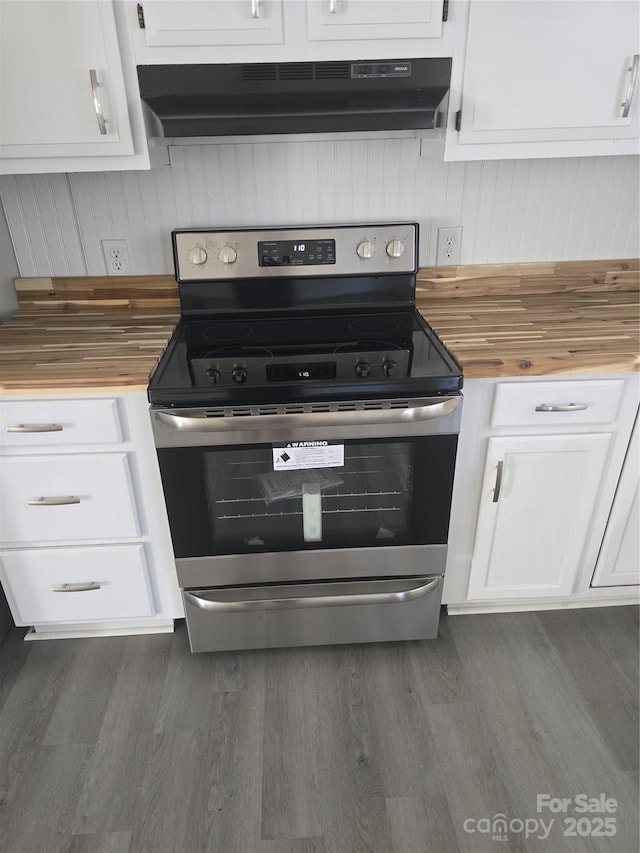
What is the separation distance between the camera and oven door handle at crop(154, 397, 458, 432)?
4.93ft

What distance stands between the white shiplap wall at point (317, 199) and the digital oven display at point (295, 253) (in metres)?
0.15

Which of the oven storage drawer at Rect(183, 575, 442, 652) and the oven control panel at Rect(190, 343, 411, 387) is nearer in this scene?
the oven control panel at Rect(190, 343, 411, 387)

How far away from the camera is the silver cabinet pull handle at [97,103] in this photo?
1516mm

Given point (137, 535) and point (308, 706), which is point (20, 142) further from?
point (308, 706)

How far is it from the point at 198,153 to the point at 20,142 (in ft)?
1.69

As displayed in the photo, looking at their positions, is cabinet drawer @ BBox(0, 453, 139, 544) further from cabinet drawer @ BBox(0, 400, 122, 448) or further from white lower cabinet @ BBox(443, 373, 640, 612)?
white lower cabinet @ BBox(443, 373, 640, 612)

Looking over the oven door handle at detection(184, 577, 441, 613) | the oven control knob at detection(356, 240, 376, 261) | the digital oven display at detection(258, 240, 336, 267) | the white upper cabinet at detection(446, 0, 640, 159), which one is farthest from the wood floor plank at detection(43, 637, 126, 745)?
the white upper cabinet at detection(446, 0, 640, 159)

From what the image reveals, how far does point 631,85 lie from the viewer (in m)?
1.61

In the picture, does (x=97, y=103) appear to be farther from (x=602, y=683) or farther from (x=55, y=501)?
(x=602, y=683)

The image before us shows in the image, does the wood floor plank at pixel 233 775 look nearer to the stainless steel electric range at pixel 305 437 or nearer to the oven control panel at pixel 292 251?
the stainless steel electric range at pixel 305 437

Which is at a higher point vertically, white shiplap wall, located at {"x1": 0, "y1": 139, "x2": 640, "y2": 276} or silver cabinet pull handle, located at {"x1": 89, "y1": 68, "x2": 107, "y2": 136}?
silver cabinet pull handle, located at {"x1": 89, "y1": 68, "x2": 107, "y2": 136}

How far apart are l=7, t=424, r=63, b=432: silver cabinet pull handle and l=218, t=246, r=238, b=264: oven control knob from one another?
0.72 metres

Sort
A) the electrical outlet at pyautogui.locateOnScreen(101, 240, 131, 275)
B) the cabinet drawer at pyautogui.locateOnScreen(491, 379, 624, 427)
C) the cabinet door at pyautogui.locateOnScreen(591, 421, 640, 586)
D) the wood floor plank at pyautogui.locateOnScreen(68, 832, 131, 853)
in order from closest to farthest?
the wood floor plank at pyautogui.locateOnScreen(68, 832, 131, 853)
the cabinet drawer at pyautogui.locateOnScreen(491, 379, 624, 427)
the cabinet door at pyautogui.locateOnScreen(591, 421, 640, 586)
the electrical outlet at pyautogui.locateOnScreen(101, 240, 131, 275)

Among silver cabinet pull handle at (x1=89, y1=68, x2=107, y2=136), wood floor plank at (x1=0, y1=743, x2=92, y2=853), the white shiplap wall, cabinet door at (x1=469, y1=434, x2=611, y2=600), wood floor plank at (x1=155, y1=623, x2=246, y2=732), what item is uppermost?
silver cabinet pull handle at (x1=89, y1=68, x2=107, y2=136)
